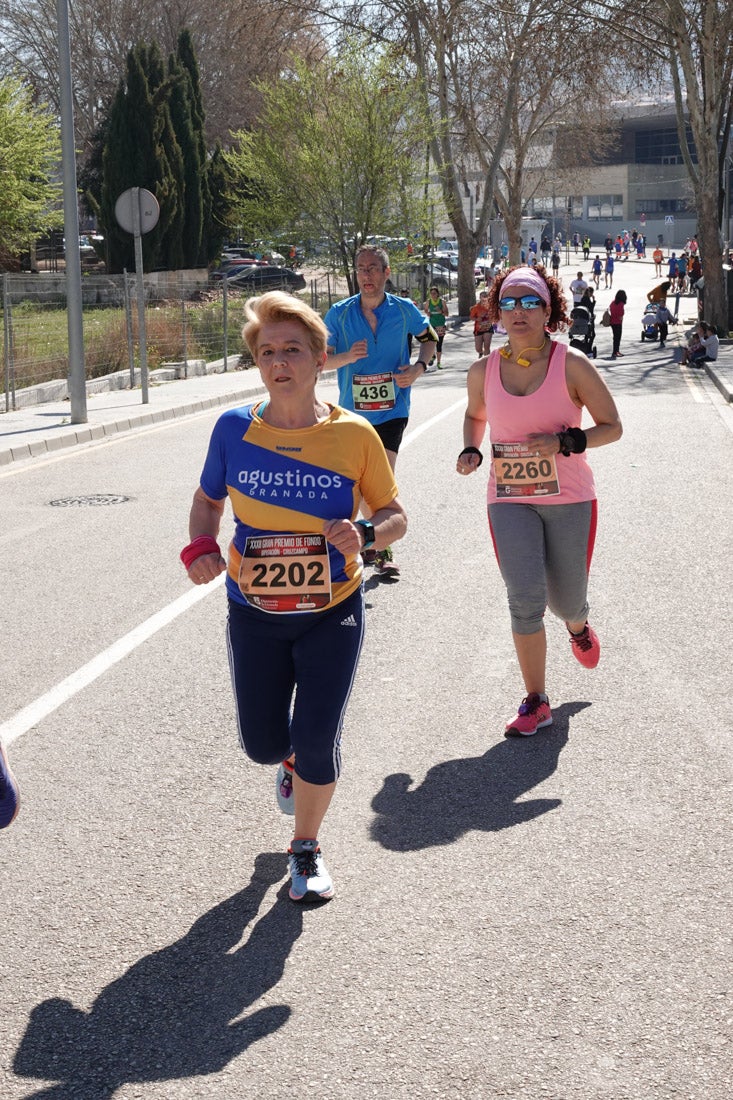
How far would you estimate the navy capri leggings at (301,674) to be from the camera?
409 centimetres

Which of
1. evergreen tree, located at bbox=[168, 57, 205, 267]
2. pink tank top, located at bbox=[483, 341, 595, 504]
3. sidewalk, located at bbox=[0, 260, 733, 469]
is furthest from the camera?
evergreen tree, located at bbox=[168, 57, 205, 267]

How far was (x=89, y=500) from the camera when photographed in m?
12.5

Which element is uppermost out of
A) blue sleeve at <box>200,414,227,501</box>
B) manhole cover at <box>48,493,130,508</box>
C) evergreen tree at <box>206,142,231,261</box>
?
evergreen tree at <box>206,142,231,261</box>

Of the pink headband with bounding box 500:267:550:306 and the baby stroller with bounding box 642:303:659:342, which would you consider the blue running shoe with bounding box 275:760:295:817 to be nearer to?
the pink headband with bounding box 500:267:550:306

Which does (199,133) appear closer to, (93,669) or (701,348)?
(701,348)

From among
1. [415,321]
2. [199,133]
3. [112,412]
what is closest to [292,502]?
[415,321]

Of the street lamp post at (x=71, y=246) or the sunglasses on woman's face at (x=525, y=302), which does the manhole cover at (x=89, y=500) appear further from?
the sunglasses on woman's face at (x=525, y=302)

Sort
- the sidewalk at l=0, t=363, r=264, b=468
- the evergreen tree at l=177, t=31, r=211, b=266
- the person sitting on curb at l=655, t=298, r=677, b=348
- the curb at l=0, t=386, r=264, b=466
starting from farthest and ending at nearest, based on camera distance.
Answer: the evergreen tree at l=177, t=31, r=211, b=266 → the person sitting on curb at l=655, t=298, r=677, b=348 → the sidewalk at l=0, t=363, r=264, b=468 → the curb at l=0, t=386, r=264, b=466

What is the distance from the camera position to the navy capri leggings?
4.09 metres

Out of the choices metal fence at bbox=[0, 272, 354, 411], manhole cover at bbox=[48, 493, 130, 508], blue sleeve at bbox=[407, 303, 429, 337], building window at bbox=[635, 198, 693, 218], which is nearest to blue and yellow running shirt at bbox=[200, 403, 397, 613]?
blue sleeve at bbox=[407, 303, 429, 337]

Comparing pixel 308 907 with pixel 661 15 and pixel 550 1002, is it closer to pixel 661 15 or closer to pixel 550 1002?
pixel 550 1002

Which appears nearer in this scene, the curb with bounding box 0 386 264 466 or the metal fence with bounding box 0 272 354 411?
the curb with bounding box 0 386 264 466

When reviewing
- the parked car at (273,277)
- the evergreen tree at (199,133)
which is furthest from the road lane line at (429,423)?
the evergreen tree at (199,133)

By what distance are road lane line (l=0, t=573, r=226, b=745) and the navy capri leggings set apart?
168 cm
